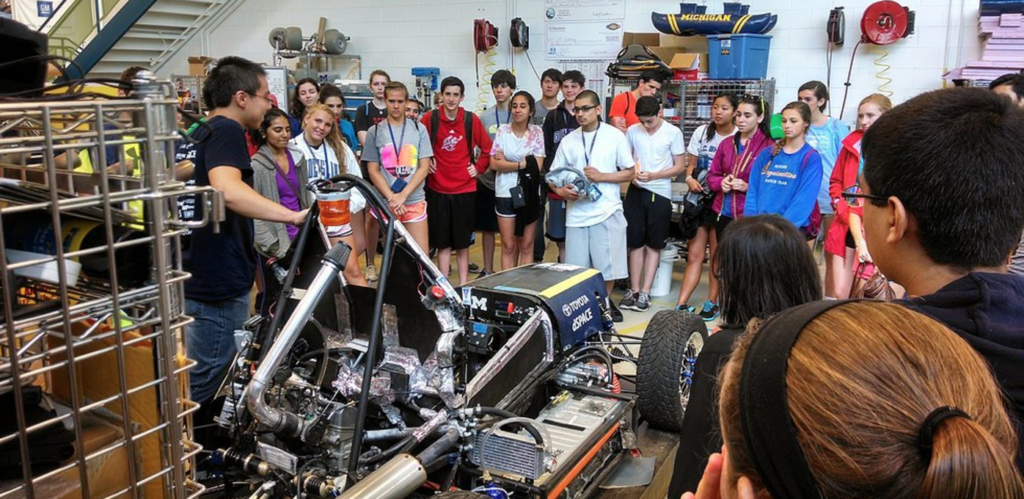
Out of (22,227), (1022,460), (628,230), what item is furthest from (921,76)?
(22,227)

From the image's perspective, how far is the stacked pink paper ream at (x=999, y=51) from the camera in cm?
737

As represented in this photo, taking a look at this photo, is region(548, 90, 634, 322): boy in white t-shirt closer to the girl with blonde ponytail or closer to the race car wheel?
the girl with blonde ponytail

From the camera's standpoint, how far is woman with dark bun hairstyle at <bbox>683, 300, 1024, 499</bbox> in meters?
0.76

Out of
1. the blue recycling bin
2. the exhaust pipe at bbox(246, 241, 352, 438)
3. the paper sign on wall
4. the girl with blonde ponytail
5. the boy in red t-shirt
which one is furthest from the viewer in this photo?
the paper sign on wall

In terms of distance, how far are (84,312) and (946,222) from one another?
1406mm

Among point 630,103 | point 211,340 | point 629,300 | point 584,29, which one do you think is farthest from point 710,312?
point 584,29

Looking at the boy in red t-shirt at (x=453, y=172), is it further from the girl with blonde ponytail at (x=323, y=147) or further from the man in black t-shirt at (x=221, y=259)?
the man in black t-shirt at (x=221, y=259)

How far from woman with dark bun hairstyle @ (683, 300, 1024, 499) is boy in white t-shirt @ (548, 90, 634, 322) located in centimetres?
509

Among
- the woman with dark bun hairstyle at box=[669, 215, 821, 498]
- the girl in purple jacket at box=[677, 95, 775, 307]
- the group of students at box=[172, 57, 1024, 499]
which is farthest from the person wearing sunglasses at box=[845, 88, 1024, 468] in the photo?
the girl in purple jacket at box=[677, 95, 775, 307]

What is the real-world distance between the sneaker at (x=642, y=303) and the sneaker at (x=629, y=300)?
3 centimetres

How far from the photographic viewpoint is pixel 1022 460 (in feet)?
3.61

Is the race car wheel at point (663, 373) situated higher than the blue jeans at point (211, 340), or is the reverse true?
the blue jeans at point (211, 340)

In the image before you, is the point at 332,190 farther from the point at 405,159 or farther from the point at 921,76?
the point at 921,76

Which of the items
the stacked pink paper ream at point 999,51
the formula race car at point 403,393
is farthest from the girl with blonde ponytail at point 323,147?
the stacked pink paper ream at point 999,51
